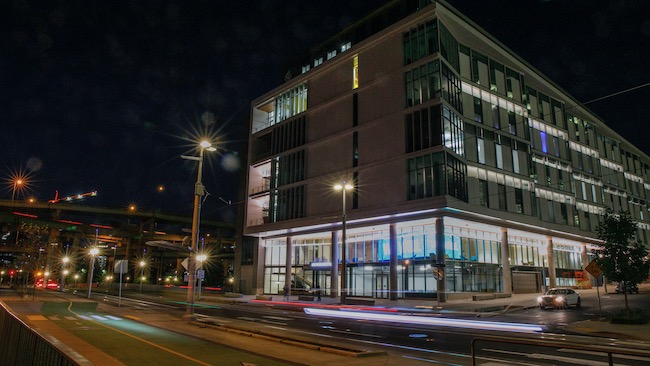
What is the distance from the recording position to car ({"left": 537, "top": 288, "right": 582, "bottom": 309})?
3020 centimetres

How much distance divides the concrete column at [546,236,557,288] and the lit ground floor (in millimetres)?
125

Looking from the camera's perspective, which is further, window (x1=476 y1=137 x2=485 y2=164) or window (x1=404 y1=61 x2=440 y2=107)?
window (x1=476 y1=137 x2=485 y2=164)

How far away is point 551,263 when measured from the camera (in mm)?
55250

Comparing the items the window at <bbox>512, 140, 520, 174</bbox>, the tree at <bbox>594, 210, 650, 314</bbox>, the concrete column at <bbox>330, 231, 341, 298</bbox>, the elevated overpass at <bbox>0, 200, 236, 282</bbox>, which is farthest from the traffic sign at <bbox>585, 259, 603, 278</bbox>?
the elevated overpass at <bbox>0, 200, 236, 282</bbox>

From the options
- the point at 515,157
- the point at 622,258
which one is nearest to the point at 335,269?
the point at 515,157

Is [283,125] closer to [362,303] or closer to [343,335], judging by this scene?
[362,303]

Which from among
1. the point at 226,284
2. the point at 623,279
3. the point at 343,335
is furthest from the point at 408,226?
the point at 226,284

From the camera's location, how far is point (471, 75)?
48656mm

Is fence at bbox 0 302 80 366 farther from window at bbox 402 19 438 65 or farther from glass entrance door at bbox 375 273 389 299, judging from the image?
glass entrance door at bbox 375 273 389 299

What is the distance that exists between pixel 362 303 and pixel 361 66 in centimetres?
2639

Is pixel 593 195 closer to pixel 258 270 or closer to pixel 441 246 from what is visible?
pixel 441 246

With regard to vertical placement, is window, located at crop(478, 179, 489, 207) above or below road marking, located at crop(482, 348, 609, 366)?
above

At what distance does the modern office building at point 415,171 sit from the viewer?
41938 mm

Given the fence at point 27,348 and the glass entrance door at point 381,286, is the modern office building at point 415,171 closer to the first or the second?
the glass entrance door at point 381,286
